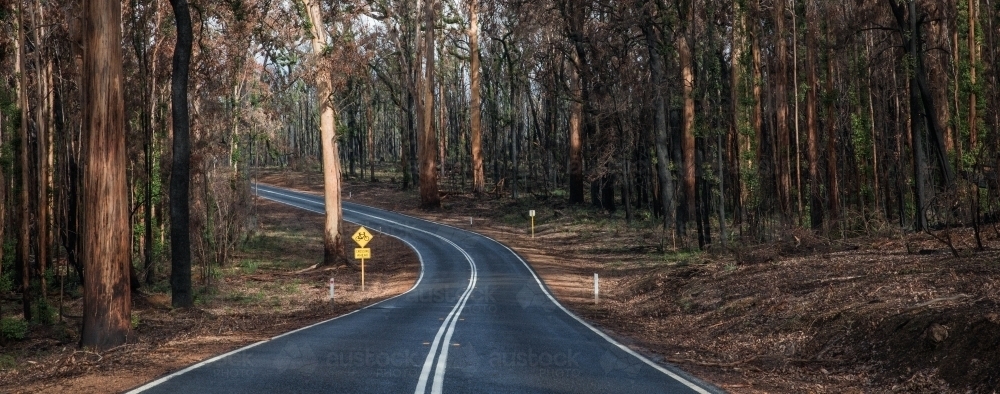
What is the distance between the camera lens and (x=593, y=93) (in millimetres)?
38812

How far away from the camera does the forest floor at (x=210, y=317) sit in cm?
1126

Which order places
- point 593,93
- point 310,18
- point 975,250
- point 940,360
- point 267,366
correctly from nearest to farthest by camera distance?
point 940,360
point 267,366
point 975,250
point 310,18
point 593,93

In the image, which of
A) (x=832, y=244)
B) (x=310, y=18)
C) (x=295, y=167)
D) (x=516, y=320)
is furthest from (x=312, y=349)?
(x=295, y=167)

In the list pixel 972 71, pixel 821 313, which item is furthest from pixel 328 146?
pixel 821 313

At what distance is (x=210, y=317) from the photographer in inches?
830

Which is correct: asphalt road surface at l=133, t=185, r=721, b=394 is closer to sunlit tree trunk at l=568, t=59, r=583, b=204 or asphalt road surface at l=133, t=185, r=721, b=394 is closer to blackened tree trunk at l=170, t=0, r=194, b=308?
blackened tree trunk at l=170, t=0, r=194, b=308

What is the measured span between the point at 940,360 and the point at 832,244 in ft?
46.1

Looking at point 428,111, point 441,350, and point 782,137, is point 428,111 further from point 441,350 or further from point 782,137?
point 441,350

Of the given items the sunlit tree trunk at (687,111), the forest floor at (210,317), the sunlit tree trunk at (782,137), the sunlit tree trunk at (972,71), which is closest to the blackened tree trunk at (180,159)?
the forest floor at (210,317)

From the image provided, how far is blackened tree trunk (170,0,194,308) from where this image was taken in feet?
68.3

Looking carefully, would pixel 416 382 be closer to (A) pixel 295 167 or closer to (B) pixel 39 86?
(B) pixel 39 86

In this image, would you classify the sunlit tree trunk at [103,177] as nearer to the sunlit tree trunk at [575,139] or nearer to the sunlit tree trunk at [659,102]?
the sunlit tree trunk at [659,102]

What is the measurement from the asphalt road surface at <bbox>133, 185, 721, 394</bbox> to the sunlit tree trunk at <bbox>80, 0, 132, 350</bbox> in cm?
268

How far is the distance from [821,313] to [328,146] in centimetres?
2677
